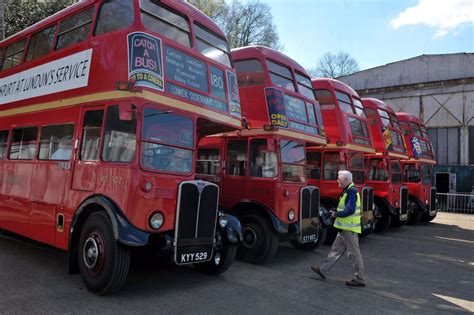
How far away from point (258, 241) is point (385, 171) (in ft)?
20.7

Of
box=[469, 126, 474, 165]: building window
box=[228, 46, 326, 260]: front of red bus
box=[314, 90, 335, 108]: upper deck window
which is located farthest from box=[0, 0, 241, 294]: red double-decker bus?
box=[469, 126, 474, 165]: building window

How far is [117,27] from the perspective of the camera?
17.5 ft

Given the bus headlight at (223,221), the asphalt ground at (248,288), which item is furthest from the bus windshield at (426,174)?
the bus headlight at (223,221)

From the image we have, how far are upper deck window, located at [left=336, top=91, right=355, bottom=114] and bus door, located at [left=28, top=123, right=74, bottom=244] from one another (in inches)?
264

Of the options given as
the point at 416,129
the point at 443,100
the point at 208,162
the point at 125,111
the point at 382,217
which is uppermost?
the point at 443,100

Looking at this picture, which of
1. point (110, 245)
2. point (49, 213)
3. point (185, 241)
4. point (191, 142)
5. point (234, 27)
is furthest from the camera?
point (234, 27)

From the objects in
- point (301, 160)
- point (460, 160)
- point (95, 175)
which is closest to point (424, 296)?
point (301, 160)

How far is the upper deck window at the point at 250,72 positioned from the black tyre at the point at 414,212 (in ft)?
29.7

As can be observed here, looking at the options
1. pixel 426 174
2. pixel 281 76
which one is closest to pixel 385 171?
pixel 426 174

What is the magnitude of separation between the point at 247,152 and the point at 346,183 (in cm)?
222

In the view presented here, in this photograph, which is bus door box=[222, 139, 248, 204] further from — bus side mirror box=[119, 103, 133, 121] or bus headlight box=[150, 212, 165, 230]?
bus side mirror box=[119, 103, 133, 121]

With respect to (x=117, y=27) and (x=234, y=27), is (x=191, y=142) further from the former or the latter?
(x=234, y=27)

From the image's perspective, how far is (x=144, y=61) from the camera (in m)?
5.04

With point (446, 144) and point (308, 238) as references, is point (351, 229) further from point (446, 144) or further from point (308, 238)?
point (446, 144)
